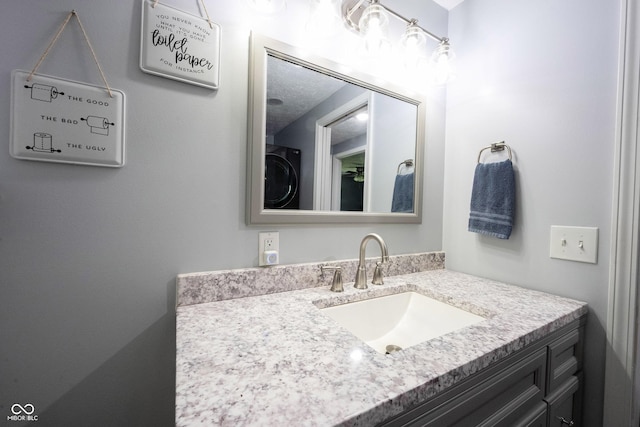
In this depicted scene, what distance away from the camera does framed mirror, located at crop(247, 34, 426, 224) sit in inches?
33.2

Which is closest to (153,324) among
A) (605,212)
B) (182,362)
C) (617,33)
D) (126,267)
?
(126,267)

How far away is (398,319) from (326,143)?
0.74 metres

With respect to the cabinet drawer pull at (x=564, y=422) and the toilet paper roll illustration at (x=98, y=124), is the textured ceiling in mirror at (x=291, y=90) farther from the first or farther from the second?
the cabinet drawer pull at (x=564, y=422)

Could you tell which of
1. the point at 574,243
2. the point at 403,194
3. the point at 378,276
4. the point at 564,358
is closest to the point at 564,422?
the point at 564,358

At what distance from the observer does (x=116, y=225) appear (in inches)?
26.5

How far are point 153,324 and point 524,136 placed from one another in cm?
150

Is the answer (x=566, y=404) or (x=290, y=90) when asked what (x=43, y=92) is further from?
(x=566, y=404)

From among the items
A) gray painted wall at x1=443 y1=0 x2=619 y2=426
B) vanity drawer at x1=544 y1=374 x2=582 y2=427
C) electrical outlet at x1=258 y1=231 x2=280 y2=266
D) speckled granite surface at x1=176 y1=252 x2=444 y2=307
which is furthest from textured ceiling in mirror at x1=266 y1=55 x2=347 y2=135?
vanity drawer at x1=544 y1=374 x2=582 y2=427

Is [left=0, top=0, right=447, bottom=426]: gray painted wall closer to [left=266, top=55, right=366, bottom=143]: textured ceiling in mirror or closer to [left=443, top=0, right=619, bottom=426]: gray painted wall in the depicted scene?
[left=266, top=55, right=366, bottom=143]: textured ceiling in mirror

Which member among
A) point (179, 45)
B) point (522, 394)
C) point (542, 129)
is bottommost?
point (522, 394)

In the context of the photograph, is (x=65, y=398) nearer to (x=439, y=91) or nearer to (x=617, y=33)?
(x=439, y=91)

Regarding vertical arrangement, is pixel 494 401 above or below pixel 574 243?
below

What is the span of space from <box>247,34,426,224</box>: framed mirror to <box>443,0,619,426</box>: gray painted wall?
0.26 m

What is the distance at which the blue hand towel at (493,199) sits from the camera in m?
1.04
